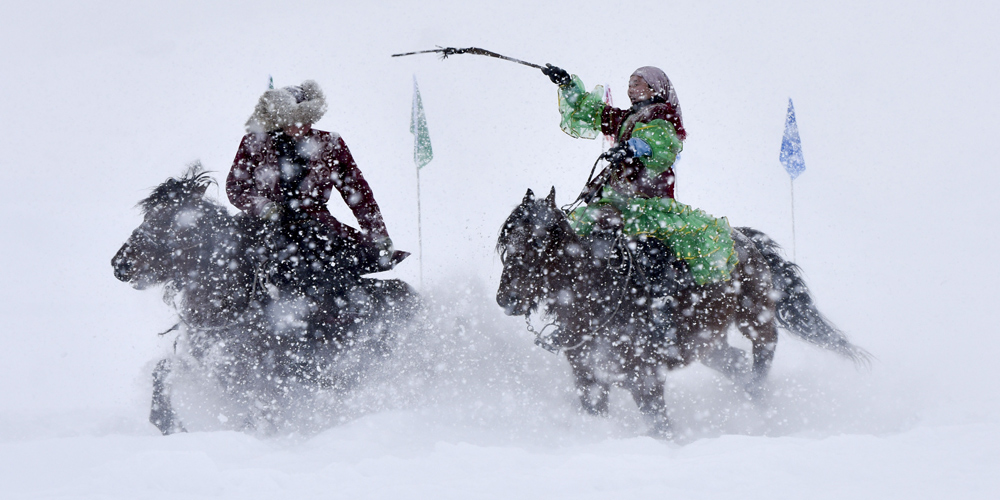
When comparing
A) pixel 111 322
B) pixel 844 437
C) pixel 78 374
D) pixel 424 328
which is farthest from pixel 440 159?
pixel 844 437

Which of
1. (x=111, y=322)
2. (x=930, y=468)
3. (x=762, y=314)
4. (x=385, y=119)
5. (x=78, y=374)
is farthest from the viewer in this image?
(x=385, y=119)

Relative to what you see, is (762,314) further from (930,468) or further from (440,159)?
(440,159)

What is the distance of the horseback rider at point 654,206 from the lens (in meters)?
3.79

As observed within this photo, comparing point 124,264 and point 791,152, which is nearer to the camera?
point 124,264

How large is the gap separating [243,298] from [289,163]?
86cm

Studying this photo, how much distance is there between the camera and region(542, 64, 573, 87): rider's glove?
14.4ft

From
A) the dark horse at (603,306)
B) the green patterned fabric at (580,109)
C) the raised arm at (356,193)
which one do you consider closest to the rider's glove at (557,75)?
the green patterned fabric at (580,109)

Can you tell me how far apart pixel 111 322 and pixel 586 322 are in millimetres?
7897

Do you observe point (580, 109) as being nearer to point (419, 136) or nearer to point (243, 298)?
point (243, 298)

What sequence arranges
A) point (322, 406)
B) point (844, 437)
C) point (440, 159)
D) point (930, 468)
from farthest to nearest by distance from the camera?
point (440, 159), point (322, 406), point (844, 437), point (930, 468)

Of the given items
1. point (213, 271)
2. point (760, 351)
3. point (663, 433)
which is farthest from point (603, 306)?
point (213, 271)

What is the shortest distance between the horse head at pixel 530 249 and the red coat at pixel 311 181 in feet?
3.58

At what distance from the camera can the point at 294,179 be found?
13.1ft

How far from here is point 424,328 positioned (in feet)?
14.6
